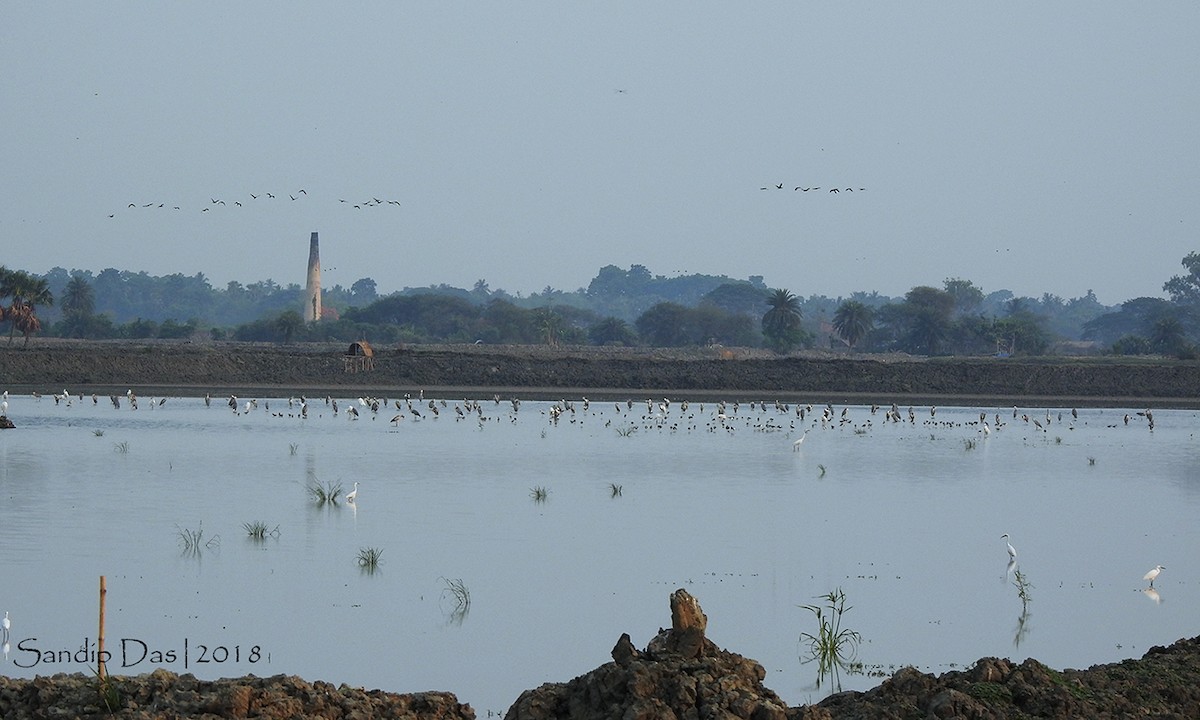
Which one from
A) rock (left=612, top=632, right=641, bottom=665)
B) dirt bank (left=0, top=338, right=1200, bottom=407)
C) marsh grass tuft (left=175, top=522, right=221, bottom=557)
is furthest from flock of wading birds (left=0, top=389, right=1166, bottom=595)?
rock (left=612, top=632, right=641, bottom=665)

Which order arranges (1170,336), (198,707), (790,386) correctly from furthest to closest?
(1170,336), (790,386), (198,707)

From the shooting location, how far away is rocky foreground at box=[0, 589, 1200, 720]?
7.19 metres

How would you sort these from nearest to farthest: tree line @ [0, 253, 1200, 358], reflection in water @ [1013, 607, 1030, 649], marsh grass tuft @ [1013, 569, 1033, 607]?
reflection in water @ [1013, 607, 1030, 649]
marsh grass tuft @ [1013, 569, 1033, 607]
tree line @ [0, 253, 1200, 358]

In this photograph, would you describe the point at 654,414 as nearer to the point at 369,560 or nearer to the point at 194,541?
the point at 194,541

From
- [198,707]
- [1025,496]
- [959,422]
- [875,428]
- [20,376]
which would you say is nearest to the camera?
[198,707]

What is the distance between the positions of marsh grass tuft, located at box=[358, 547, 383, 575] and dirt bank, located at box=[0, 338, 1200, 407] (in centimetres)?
4189

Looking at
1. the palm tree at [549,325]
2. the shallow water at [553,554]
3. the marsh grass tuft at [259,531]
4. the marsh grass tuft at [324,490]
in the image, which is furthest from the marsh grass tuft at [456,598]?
the palm tree at [549,325]

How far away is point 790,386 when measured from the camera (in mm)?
62781

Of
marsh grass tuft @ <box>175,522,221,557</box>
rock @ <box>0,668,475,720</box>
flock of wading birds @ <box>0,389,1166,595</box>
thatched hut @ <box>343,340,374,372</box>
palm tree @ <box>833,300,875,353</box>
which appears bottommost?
marsh grass tuft @ <box>175,522,221,557</box>

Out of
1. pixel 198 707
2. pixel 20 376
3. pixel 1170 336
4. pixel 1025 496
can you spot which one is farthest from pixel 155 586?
pixel 1170 336

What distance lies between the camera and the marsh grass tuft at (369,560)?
14405 mm

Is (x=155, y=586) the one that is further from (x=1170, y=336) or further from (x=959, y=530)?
(x=1170, y=336)

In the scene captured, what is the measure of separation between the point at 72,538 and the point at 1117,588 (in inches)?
395

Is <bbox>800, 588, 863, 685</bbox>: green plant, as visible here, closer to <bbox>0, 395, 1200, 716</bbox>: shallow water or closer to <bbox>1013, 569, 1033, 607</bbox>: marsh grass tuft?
<bbox>0, 395, 1200, 716</bbox>: shallow water
